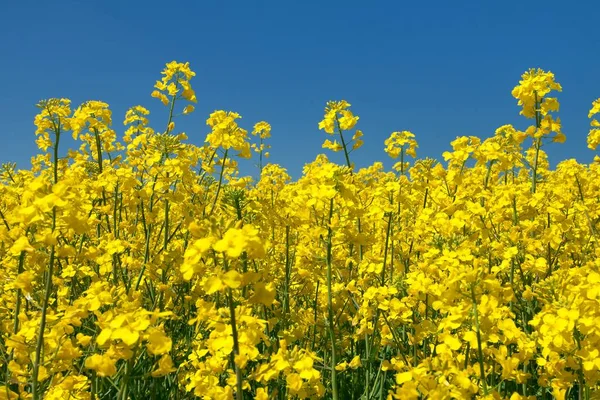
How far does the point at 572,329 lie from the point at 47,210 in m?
2.37

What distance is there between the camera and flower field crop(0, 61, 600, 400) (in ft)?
8.14

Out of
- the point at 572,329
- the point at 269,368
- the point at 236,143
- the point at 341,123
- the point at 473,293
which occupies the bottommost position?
the point at 269,368

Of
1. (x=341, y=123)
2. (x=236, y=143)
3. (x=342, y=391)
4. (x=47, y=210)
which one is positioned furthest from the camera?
(x=341, y=123)

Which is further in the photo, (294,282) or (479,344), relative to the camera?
(294,282)

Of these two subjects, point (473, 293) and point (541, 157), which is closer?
point (473, 293)

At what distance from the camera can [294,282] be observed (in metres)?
5.21

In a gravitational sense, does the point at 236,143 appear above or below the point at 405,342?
above

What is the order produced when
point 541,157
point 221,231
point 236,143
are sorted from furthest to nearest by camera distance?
point 541,157 → point 236,143 → point 221,231

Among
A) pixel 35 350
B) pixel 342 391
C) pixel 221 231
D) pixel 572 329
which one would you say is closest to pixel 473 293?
pixel 572 329

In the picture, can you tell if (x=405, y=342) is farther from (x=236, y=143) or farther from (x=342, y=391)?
(x=236, y=143)

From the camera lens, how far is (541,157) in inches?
358

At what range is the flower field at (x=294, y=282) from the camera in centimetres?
248

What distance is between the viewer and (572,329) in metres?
2.51

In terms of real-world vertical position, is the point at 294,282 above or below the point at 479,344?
above
